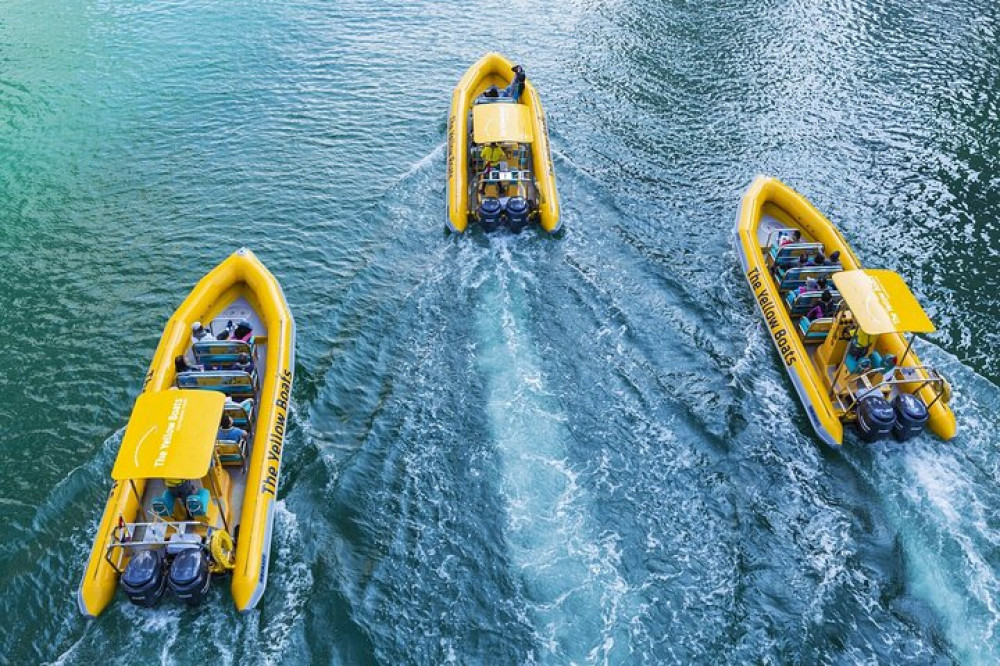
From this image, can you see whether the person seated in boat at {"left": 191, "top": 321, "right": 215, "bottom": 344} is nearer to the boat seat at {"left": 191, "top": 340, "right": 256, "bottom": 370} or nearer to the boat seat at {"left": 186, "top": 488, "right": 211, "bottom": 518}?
the boat seat at {"left": 191, "top": 340, "right": 256, "bottom": 370}

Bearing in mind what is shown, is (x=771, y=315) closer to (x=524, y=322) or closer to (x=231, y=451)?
(x=524, y=322)

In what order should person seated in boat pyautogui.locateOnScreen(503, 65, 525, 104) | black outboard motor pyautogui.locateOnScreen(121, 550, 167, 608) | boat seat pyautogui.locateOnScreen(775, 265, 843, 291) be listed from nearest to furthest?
1. black outboard motor pyautogui.locateOnScreen(121, 550, 167, 608)
2. boat seat pyautogui.locateOnScreen(775, 265, 843, 291)
3. person seated in boat pyautogui.locateOnScreen(503, 65, 525, 104)

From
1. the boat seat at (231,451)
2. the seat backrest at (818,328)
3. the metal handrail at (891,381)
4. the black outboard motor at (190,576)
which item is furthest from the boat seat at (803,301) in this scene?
the black outboard motor at (190,576)

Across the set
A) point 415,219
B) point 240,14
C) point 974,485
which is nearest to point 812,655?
point 974,485

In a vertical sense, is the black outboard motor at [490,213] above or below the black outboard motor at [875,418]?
above

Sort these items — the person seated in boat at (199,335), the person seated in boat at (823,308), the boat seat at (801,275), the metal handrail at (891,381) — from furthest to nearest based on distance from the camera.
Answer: the boat seat at (801,275)
the person seated in boat at (823,308)
the person seated in boat at (199,335)
the metal handrail at (891,381)

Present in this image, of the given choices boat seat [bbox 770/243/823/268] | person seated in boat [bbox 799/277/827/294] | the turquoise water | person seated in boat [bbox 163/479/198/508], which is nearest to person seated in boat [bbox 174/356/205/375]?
the turquoise water

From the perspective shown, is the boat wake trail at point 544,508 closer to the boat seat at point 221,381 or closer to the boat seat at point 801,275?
the boat seat at point 221,381
